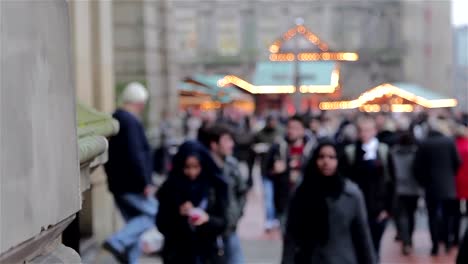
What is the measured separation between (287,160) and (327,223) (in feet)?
19.4

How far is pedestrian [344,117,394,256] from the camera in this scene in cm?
1000

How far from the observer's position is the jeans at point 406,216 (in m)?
12.5

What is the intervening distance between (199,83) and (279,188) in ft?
74.8

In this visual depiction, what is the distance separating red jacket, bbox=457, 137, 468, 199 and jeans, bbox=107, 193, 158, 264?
4960 mm

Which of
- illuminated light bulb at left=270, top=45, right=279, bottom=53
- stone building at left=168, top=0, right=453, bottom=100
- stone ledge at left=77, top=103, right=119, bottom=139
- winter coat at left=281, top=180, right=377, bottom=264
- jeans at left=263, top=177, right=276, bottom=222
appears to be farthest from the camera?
stone building at left=168, top=0, right=453, bottom=100

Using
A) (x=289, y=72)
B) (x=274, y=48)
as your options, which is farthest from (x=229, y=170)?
(x=289, y=72)

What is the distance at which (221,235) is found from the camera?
24.3ft

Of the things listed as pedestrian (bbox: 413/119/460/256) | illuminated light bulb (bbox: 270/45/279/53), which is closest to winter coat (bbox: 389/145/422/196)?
pedestrian (bbox: 413/119/460/256)

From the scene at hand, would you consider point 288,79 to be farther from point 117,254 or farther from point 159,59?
point 117,254

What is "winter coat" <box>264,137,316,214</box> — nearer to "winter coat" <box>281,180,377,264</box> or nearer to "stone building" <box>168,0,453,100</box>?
"winter coat" <box>281,180,377,264</box>

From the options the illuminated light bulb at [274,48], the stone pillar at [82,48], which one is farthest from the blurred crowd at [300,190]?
the illuminated light bulb at [274,48]

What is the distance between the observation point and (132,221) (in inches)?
350

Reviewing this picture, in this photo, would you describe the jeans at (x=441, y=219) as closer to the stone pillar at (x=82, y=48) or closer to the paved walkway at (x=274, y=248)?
the paved walkway at (x=274, y=248)

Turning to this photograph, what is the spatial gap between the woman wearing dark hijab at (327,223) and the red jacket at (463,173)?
6538 millimetres
